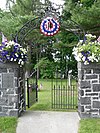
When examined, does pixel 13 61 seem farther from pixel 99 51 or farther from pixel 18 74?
pixel 99 51

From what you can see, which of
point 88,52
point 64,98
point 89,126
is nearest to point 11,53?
point 88,52

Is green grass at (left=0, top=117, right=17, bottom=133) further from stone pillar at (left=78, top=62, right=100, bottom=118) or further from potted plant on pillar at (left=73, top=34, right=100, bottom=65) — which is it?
potted plant on pillar at (left=73, top=34, right=100, bottom=65)

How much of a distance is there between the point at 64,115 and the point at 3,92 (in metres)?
1.37

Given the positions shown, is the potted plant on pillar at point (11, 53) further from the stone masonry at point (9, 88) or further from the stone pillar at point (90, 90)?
the stone pillar at point (90, 90)

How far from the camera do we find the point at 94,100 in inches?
179

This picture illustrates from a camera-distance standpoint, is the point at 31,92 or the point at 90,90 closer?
the point at 90,90

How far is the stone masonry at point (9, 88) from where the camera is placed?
15.4 feet

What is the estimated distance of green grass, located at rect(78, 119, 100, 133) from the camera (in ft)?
13.5

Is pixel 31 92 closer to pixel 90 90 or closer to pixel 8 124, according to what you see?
pixel 8 124

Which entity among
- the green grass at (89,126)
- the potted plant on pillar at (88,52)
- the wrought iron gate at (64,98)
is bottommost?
the green grass at (89,126)

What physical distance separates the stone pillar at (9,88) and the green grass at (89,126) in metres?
1.36

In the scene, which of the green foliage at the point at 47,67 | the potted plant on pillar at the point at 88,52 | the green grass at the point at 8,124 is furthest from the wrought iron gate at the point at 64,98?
the green foliage at the point at 47,67

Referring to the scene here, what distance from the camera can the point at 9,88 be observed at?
4.71m

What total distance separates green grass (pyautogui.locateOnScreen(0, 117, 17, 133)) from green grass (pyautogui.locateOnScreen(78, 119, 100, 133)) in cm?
125
